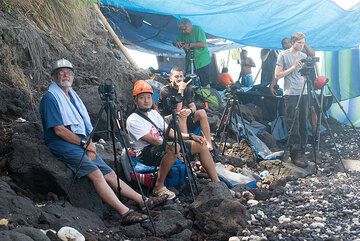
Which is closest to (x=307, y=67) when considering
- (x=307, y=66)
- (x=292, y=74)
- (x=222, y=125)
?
(x=307, y=66)

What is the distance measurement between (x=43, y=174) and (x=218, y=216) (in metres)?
1.62

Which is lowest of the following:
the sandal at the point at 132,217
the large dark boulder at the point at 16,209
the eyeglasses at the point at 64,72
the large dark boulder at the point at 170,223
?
the large dark boulder at the point at 170,223

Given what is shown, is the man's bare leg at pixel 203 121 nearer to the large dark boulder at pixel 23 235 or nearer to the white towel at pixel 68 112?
the white towel at pixel 68 112

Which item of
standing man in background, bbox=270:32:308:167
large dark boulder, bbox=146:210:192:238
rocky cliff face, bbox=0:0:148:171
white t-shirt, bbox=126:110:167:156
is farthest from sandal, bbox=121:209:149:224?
standing man in background, bbox=270:32:308:167

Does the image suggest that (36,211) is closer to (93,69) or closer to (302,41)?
(93,69)

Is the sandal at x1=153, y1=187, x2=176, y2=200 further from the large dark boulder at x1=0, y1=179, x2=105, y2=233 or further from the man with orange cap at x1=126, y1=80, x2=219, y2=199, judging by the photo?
the large dark boulder at x1=0, y1=179, x2=105, y2=233

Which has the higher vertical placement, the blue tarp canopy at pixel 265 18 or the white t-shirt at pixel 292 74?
the blue tarp canopy at pixel 265 18

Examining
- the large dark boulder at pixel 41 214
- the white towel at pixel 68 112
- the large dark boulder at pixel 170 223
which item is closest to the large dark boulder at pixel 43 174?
Result: the large dark boulder at pixel 41 214

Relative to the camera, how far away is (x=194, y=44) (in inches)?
353

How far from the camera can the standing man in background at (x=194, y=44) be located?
350 inches

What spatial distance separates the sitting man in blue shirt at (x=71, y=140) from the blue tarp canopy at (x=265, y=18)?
3.56 meters

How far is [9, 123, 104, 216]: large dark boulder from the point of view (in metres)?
4.48

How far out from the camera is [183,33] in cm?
906

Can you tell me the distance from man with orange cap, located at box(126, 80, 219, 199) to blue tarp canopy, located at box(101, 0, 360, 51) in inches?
106
